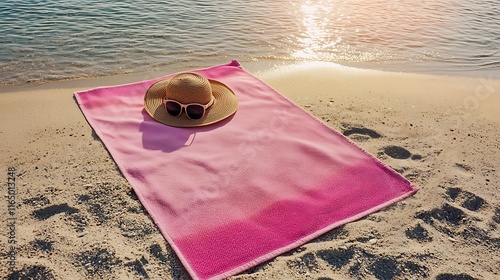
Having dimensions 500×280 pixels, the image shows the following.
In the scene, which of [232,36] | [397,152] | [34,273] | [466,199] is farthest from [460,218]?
[232,36]

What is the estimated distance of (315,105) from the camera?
433 cm

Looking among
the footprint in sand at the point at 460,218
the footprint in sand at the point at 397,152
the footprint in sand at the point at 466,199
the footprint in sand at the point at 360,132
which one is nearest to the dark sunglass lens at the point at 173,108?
the footprint in sand at the point at 360,132

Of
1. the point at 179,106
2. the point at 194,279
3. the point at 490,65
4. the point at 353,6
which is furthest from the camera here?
the point at 353,6

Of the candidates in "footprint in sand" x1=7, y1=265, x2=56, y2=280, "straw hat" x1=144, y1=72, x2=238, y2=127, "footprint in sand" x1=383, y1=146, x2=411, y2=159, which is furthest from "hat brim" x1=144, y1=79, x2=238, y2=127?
"footprint in sand" x1=7, y1=265, x2=56, y2=280

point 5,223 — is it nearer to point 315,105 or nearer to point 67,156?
point 67,156

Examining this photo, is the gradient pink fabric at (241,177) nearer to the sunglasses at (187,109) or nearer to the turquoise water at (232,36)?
the sunglasses at (187,109)

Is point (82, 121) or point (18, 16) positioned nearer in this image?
point (82, 121)

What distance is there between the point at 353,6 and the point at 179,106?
5111 millimetres

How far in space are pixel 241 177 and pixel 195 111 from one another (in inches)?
34.4

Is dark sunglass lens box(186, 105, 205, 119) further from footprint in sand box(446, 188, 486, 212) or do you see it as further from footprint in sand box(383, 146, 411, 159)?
footprint in sand box(446, 188, 486, 212)

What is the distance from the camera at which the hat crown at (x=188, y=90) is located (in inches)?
146

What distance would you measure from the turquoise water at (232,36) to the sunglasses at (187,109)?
5.37 ft

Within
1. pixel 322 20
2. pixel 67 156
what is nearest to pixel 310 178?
pixel 67 156

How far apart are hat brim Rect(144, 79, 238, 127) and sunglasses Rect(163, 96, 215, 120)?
0.03m
